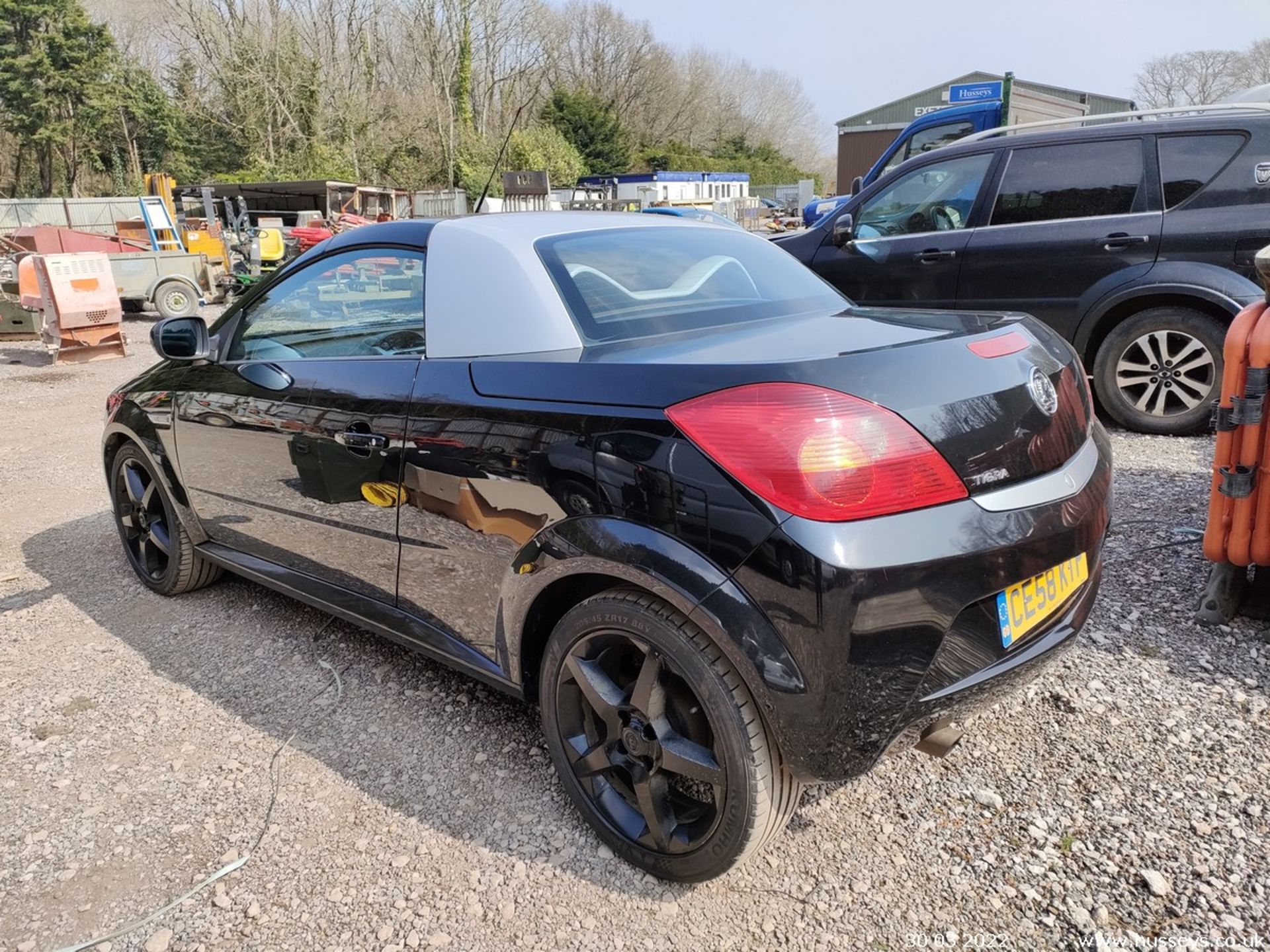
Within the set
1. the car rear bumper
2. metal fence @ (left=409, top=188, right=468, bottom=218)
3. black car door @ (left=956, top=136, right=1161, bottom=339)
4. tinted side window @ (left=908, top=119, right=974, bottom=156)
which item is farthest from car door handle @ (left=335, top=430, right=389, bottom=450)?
metal fence @ (left=409, top=188, right=468, bottom=218)

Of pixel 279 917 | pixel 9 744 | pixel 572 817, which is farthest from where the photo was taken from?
pixel 9 744

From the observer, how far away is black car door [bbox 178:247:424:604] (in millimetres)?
2604

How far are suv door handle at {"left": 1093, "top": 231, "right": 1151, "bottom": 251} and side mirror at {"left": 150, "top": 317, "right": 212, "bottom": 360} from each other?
5207mm

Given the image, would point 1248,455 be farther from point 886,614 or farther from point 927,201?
point 927,201

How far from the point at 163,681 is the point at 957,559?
2861mm

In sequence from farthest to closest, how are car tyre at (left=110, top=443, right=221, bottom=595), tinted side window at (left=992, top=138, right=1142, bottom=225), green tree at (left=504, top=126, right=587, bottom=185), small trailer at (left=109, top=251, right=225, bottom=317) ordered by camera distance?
1. green tree at (left=504, top=126, right=587, bottom=185)
2. small trailer at (left=109, top=251, right=225, bottom=317)
3. tinted side window at (left=992, top=138, right=1142, bottom=225)
4. car tyre at (left=110, top=443, right=221, bottom=595)

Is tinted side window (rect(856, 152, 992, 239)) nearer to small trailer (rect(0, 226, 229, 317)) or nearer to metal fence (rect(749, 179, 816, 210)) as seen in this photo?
small trailer (rect(0, 226, 229, 317))

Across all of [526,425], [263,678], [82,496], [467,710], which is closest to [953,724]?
[526,425]

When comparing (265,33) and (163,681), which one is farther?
(265,33)

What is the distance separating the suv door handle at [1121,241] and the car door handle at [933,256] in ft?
3.08

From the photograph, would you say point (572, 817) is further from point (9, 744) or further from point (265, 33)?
point (265, 33)

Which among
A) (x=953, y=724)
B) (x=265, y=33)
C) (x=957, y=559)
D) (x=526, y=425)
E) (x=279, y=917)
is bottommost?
(x=279, y=917)

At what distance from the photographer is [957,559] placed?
1780mm

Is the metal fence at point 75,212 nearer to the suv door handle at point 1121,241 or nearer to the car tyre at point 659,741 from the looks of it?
the suv door handle at point 1121,241
